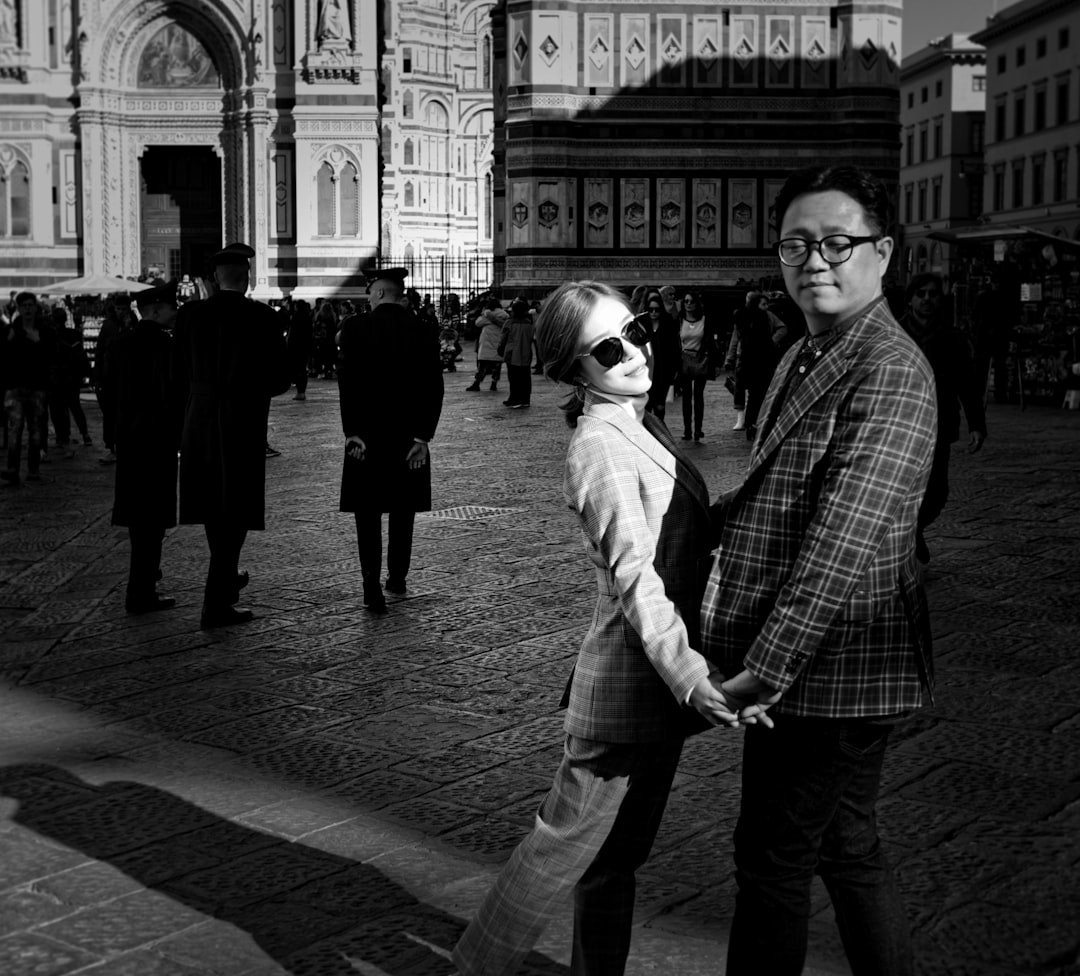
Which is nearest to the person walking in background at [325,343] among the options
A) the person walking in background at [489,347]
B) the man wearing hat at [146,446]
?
the person walking in background at [489,347]

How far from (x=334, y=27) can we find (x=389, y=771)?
43.7m

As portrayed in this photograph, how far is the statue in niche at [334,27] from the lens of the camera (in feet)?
150

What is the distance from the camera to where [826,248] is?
9.33 ft

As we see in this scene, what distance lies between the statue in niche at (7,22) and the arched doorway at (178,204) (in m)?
5.27

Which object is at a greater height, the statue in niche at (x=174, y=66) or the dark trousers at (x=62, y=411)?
the statue in niche at (x=174, y=66)

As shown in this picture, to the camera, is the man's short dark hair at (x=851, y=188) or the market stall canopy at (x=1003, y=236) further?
the market stall canopy at (x=1003, y=236)

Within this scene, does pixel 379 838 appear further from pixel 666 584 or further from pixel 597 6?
pixel 597 6

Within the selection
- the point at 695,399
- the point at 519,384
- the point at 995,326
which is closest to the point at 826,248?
the point at 695,399

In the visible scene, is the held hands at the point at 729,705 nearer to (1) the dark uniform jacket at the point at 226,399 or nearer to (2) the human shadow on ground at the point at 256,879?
(2) the human shadow on ground at the point at 256,879

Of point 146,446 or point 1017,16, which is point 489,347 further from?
point 1017,16

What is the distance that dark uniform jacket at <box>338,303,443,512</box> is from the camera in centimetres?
766

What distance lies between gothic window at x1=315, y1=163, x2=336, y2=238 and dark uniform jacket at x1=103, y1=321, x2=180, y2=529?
126 feet

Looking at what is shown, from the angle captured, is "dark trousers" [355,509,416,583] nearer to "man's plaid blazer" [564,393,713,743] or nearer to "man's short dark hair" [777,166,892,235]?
"man's plaid blazer" [564,393,713,743]

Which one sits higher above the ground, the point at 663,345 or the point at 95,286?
the point at 95,286
